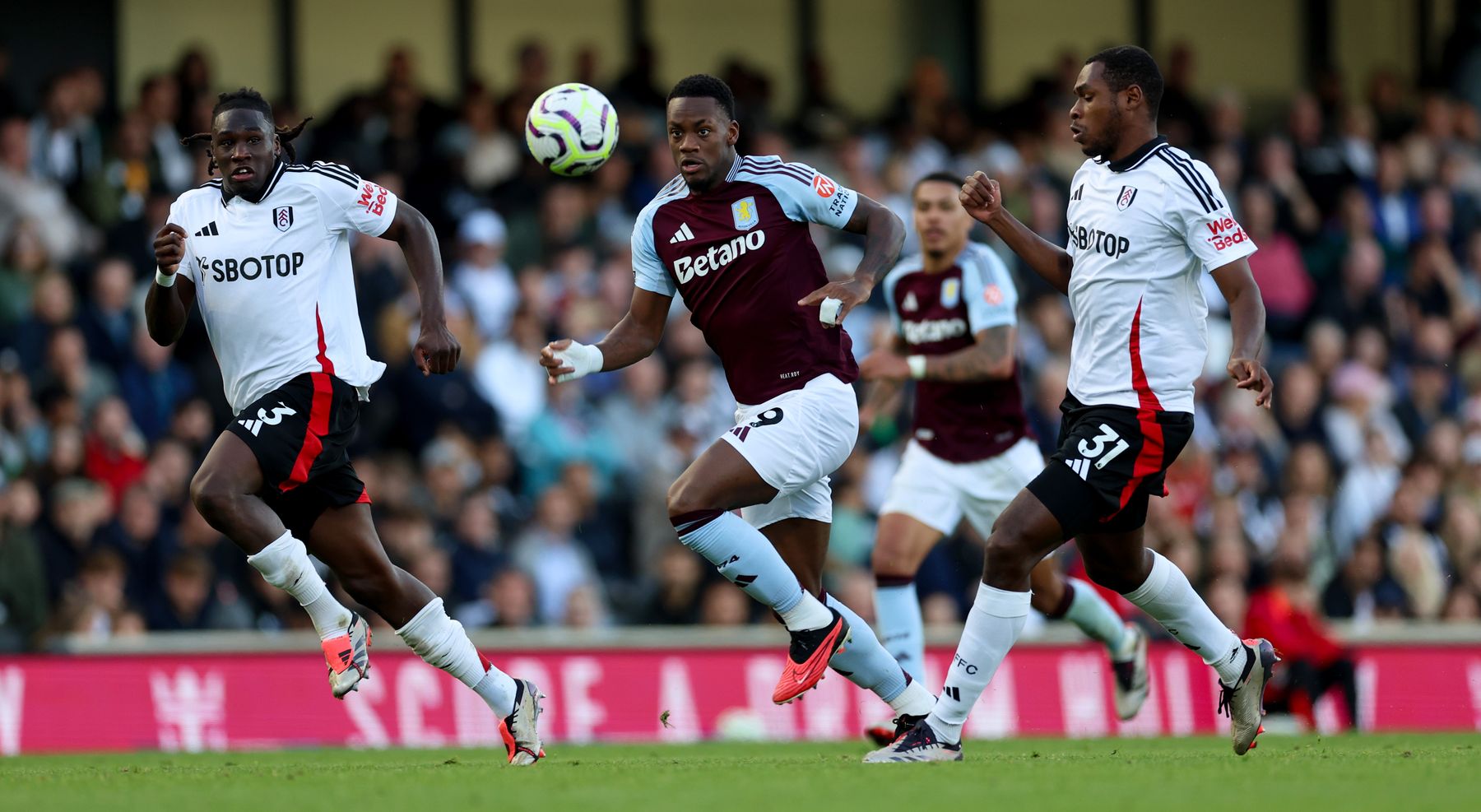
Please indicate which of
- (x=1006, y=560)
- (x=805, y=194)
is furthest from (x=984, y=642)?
(x=805, y=194)

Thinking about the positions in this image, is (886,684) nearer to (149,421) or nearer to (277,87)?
(149,421)

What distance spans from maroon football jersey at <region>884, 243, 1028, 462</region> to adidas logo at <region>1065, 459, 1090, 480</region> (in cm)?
270

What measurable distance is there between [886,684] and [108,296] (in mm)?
7697

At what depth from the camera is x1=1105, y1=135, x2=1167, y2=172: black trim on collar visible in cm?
834

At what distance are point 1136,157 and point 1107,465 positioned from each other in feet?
4.12

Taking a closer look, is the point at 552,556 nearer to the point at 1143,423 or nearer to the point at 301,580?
the point at 301,580

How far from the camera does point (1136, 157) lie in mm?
8359

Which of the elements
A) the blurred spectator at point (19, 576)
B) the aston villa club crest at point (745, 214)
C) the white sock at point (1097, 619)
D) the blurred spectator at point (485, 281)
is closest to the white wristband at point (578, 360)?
the aston villa club crest at point (745, 214)

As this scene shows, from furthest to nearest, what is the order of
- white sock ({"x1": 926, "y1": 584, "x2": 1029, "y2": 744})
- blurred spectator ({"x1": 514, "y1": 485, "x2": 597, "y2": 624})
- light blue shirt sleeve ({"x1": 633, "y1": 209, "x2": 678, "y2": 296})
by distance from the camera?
blurred spectator ({"x1": 514, "y1": 485, "x2": 597, "y2": 624}) → light blue shirt sleeve ({"x1": 633, "y1": 209, "x2": 678, "y2": 296}) → white sock ({"x1": 926, "y1": 584, "x2": 1029, "y2": 744})

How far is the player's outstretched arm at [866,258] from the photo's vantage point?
26.7 feet

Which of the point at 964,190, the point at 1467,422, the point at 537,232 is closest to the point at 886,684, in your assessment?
the point at 964,190

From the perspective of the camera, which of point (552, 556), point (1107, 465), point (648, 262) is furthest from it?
point (552, 556)

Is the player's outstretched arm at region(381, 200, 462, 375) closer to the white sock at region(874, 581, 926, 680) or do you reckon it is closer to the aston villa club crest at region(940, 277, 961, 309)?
the white sock at region(874, 581, 926, 680)

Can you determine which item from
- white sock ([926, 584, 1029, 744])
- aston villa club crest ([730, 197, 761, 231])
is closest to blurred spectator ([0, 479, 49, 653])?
aston villa club crest ([730, 197, 761, 231])
